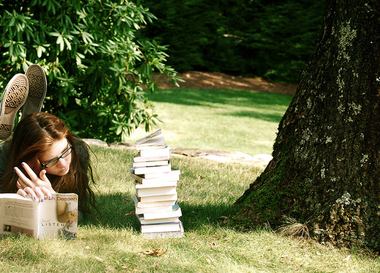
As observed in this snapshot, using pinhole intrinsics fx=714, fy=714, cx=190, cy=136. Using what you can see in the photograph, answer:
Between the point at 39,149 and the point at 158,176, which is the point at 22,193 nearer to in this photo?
the point at 39,149

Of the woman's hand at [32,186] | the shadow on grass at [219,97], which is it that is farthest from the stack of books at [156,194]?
the shadow on grass at [219,97]

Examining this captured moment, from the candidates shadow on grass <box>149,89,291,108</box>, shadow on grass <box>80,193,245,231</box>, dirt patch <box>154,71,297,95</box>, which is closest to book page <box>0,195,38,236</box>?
shadow on grass <box>80,193,245,231</box>

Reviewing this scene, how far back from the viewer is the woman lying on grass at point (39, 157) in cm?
386

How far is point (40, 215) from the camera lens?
3.82 meters

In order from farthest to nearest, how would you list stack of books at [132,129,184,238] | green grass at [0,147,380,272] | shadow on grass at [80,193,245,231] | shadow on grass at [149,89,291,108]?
shadow on grass at [149,89,291,108]
shadow on grass at [80,193,245,231]
stack of books at [132,129,184,238]
green grass at [0,147,380,272]

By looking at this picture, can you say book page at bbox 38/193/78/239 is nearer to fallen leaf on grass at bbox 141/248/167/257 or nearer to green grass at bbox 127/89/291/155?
fallen leaf on grass at bbox 141/248/167/257

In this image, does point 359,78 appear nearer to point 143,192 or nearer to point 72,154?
point 143,192

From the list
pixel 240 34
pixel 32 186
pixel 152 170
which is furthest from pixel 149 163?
pixel 240 34

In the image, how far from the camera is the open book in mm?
3797

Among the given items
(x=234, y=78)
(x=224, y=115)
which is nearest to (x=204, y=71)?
(x=234, y=78)

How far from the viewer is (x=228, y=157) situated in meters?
7.37

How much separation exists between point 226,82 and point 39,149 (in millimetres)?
13824

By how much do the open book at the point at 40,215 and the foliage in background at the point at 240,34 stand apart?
13.7 meters

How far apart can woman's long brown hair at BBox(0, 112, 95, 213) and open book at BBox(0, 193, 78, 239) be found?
0.89 feet
